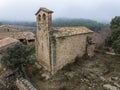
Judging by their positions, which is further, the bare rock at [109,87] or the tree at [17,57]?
the tree at [17,57]

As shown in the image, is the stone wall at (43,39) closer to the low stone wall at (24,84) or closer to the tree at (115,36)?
the low stone wall at (24,84)

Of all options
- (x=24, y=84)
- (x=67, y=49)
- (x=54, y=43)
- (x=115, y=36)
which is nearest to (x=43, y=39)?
(x=54, y=43)

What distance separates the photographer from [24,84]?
22.6 m

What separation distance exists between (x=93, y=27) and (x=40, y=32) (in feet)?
162

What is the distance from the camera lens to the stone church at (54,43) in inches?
1009

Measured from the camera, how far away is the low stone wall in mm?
21969

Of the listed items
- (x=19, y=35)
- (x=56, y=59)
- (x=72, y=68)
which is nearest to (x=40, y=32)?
(x=56, y=59)

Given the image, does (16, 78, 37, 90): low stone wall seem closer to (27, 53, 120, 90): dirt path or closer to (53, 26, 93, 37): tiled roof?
(27, 53, 120, 90): dirt path

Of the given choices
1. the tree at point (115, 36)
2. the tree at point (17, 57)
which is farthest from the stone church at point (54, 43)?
the tree at point (115, 36)

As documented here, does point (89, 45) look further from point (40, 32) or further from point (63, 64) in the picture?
point (40, 32)

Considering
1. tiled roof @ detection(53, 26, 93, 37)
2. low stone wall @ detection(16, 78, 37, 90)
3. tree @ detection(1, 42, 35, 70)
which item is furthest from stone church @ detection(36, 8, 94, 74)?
low stone wall @ detection(16, 78, 37, 90)

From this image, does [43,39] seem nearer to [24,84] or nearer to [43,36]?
[43,36]

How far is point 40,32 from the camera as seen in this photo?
88.9 feet

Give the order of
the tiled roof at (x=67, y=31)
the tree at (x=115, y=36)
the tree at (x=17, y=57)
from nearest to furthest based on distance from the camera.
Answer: the tree at (x=17, y=57), the tiled roof at (x=67, y=31), the tree at (x=115, y=36)
